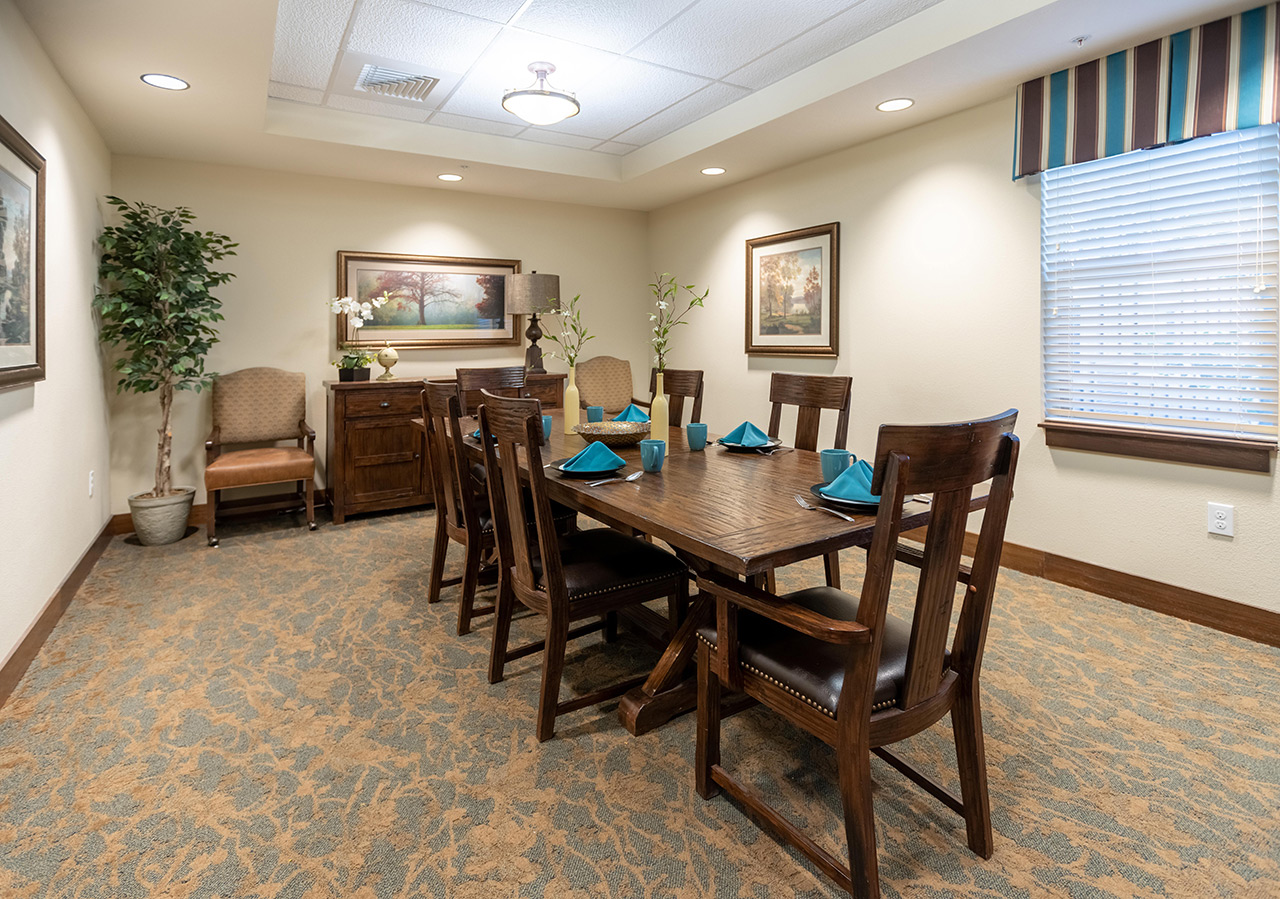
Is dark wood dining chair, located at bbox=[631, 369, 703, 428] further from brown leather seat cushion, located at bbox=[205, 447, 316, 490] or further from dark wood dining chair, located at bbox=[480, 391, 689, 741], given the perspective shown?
brown leather seat cushion, located at bbox=[205, 447, 316, 490]

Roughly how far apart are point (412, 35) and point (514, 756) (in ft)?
10.3

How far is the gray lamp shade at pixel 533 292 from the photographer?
208 inches

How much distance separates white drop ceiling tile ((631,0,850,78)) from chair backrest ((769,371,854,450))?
1.60 meters

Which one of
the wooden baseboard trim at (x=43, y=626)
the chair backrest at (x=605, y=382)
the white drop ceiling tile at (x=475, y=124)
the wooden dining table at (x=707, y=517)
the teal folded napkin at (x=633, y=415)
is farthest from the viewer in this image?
the chair backrest at (x=605, y=382)

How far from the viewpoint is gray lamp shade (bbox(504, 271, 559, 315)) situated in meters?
5.29

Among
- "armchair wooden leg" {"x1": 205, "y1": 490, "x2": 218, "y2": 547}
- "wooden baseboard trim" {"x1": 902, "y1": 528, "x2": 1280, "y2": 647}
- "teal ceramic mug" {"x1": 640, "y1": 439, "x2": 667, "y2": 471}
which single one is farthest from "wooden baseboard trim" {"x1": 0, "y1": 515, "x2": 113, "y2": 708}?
"wooden baseboard trim" {"x1": 902, "y1": 528, "x2": 1280, "y2": 647}

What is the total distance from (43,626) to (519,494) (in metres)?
2.21

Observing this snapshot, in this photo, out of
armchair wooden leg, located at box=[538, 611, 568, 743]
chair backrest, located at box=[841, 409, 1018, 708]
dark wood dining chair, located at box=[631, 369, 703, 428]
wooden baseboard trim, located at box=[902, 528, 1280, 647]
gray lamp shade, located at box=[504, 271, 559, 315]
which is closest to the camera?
chair backrest, located at box=[841, 409, 1018, 708]

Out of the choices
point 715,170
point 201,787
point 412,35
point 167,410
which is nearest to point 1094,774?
point 201,787

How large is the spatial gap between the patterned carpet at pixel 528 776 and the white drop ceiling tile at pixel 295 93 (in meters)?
2.84

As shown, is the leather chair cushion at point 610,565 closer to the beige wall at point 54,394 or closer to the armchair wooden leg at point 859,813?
the armchair wooden leg at point 859,813

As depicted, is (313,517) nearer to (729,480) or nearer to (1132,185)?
(729,480)

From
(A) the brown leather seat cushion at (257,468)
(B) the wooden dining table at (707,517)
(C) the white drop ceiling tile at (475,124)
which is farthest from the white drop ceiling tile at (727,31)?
(A) the brown leather seat cushion at (257,468)

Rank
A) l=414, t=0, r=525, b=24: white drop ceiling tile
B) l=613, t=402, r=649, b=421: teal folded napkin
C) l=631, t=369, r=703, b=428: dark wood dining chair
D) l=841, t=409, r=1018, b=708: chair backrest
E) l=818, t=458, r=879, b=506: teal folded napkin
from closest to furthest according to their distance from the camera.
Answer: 1. l=841, t=409, r=1018, b=708: chair backrest
2. l=818, t=458, r=879, b=506: teal folded napkin
3. l=414, t=0, r=525, b=24: white drop ceiling tile
4. l=613, t=402, r=649, b=421: teal folded napkin
5. l=631, t=369, r=703, b=428: dark wood dining chair
